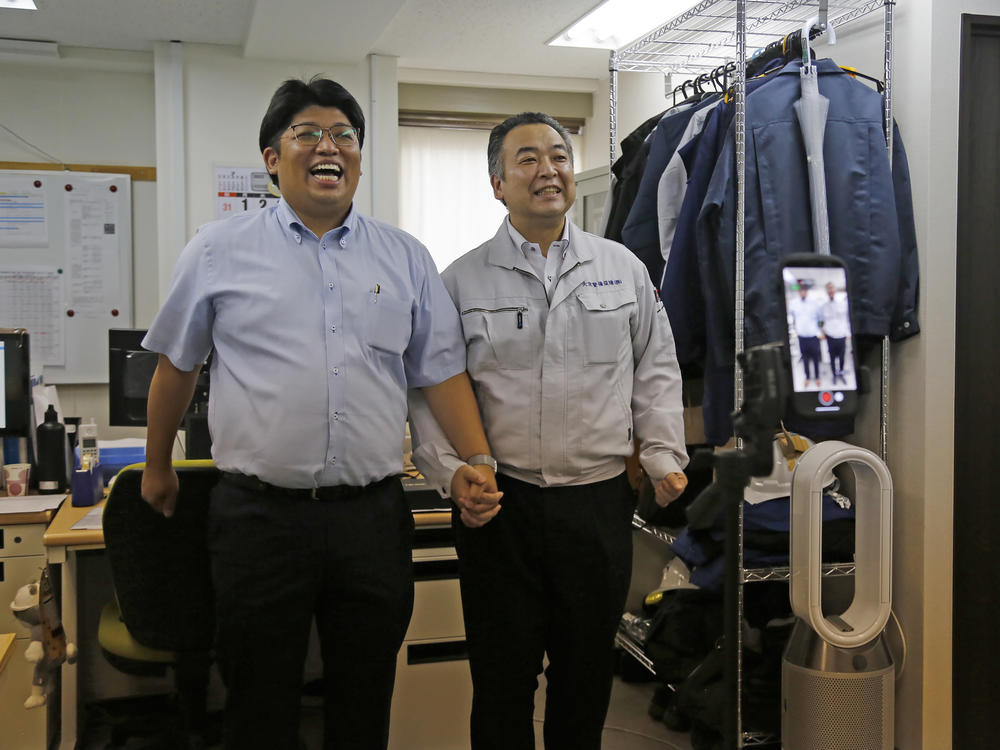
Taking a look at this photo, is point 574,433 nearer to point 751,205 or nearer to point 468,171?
point 751,205

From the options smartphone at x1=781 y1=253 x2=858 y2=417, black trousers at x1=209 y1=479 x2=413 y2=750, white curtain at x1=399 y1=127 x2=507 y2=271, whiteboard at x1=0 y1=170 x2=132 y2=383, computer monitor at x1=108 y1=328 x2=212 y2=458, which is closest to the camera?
smartphone at x1=781 y1=253 x2=858 y2=417

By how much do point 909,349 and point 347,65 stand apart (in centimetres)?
279

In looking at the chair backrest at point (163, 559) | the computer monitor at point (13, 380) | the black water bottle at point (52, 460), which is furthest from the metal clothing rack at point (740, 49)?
the computer monitor at point (13, 380)

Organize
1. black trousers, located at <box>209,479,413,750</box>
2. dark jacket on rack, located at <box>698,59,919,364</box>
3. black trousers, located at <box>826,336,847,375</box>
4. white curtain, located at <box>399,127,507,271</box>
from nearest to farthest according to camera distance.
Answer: black trousers, located at <box>826,336,847,375</box>
black trousers, located at <box>209,479,413,750</box>
dark jacket on rack, located at <box>698,59,919,364</box>
white curtain, located at <box>399,127,507,271</box>

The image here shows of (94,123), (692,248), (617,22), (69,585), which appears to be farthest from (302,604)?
(94,123)

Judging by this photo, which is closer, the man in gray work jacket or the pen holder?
the man in gray work jacket

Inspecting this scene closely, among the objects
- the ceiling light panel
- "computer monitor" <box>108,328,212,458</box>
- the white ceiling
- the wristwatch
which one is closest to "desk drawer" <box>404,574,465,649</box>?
the wristwatch

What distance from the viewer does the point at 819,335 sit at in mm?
1351

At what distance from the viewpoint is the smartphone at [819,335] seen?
1.11m

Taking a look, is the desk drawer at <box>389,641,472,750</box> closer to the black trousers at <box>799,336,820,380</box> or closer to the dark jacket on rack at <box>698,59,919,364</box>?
the dark jacket on rack at <box>698,59,919,364</box>

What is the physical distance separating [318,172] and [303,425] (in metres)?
0.47

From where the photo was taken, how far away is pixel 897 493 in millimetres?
2324

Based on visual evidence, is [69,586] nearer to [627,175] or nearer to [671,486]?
[671,486]

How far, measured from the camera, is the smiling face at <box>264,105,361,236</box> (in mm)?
1635
